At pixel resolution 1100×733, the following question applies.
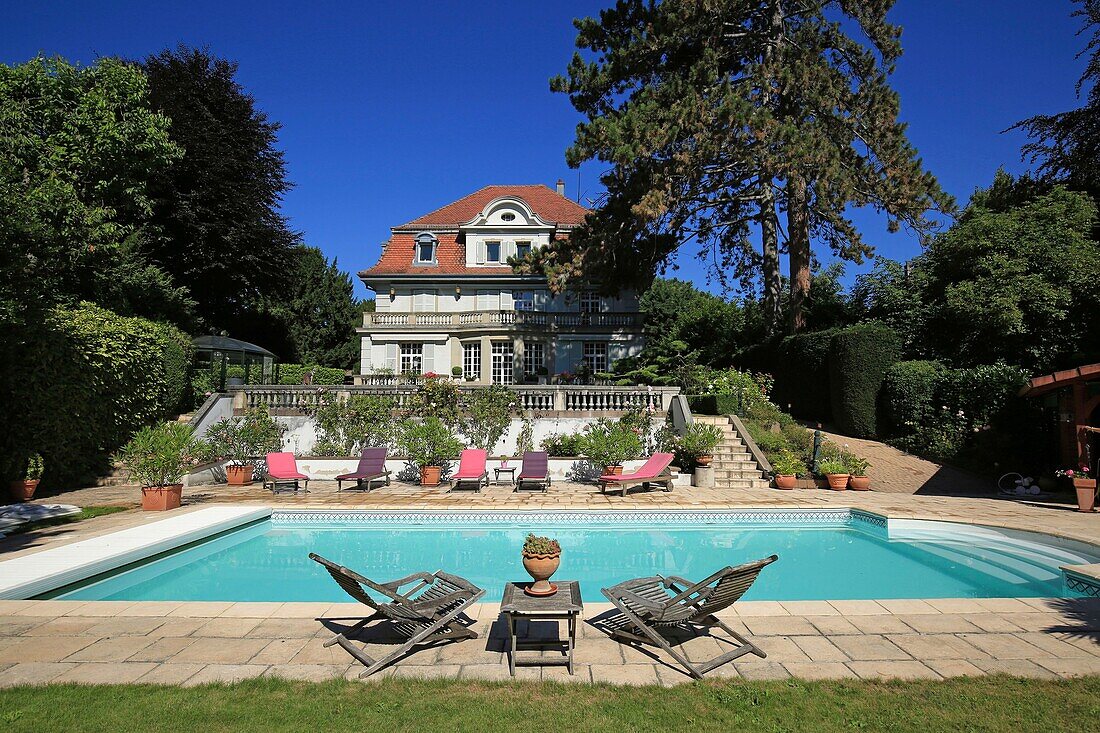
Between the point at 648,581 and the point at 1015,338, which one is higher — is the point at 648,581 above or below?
below

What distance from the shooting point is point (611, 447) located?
13.6m

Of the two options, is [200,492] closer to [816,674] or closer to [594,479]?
[594,479]

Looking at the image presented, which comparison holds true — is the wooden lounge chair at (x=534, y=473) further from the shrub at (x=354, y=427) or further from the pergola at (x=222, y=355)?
the pergola at (x=222, y=355)

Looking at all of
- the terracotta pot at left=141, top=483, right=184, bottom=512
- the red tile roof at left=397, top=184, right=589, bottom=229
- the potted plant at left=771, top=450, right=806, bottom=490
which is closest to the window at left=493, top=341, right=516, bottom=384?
the red tile roof at left=397, top=184, right=589, bottom=229

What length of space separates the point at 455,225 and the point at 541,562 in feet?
96.9

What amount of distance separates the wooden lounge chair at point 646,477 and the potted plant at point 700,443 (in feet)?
2.52

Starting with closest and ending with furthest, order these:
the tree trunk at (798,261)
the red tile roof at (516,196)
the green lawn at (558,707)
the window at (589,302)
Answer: the green lawn at (558,707) → the tree trunk at (798,261) → the window at (589,302) → the red tile roof at (516,196)

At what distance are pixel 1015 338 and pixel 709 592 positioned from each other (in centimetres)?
1667

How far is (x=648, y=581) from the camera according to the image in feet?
18.1

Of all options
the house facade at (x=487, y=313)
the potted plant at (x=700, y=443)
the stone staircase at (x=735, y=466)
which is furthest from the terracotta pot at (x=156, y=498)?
the house facade at (x=487, y=313)

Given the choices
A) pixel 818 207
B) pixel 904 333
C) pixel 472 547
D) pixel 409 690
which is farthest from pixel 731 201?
pixel 409 690

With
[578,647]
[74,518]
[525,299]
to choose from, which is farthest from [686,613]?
[525,299]

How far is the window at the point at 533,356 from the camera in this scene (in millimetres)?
29578

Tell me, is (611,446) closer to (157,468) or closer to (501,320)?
(157,468)
